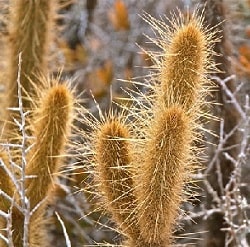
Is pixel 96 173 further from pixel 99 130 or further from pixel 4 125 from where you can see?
pixel 4 125

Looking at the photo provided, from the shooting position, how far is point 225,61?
2797mm

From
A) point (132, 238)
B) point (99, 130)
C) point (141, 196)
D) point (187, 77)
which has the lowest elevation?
point (132, 238)

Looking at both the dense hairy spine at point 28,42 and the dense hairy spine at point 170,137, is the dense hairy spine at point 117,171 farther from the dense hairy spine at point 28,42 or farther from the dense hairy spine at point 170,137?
the dense hairy spine at point 28,42

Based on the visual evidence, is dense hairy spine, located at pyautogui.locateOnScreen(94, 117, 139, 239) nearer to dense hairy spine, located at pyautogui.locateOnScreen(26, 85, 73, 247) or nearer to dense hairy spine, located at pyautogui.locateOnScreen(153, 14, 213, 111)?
dense hairy spine, located at pyautogui.locateOnScreen(153, 14, 213, 111)

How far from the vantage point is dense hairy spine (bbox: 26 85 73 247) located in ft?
7.88

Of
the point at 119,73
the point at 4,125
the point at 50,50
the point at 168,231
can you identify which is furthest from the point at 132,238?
the point at 119,73

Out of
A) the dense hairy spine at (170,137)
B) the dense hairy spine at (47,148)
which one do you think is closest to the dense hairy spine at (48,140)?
the dense hairy spine at (47,148)

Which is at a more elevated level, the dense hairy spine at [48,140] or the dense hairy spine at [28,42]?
the dense hairy spine at [28,42]

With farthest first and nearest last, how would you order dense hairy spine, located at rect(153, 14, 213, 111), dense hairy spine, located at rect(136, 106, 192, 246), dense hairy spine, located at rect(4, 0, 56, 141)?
dense hairy spine, located at rect(4, 0, 56, 141), dense hairy spine, located at rect(153, 14, 213, 111), dense hairy spine, located at rect(136, 106, 192, 246)

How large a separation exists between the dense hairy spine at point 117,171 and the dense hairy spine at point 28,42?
39.4 inches

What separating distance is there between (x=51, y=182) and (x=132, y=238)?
564 millimetres

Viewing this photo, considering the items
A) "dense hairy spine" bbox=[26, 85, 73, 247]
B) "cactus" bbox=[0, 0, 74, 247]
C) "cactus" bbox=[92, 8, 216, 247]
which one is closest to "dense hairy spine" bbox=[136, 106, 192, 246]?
"cactus" bbox=[92, 8, 216, 247]

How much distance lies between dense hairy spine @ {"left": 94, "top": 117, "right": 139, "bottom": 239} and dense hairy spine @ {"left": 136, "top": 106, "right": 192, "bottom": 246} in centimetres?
7

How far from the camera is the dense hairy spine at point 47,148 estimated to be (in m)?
2.40
